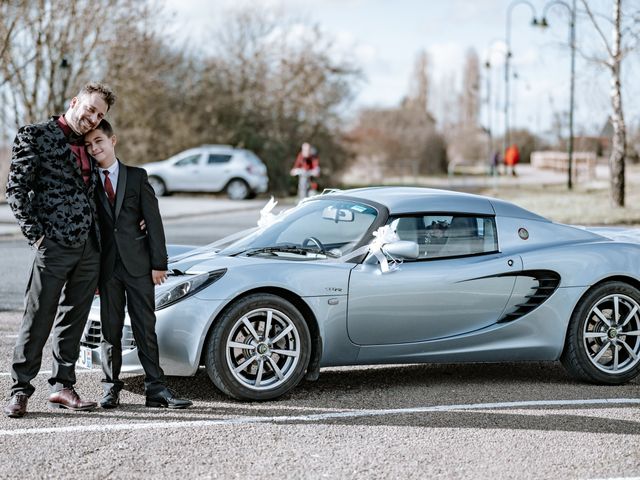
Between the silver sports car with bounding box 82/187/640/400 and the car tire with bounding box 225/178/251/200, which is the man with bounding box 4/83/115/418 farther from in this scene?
the car tire with bounding box 225/178/251/200

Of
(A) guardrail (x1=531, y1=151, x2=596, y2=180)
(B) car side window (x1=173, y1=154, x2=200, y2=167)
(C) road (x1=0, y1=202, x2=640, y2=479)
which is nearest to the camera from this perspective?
(C) road (x1=0, y1=202, x2=640, y2=479)

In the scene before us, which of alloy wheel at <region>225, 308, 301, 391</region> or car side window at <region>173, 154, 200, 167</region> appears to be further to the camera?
car side window at <region>173, 154, 200, 167</region>

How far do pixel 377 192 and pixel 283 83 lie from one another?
34.6m

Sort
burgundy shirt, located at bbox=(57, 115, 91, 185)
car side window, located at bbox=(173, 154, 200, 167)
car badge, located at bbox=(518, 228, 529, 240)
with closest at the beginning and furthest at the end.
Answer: burgundy shirt, located at bbox=(57, 115, 91, 185) → car badge, located at bbox=(518, 228, 529, 240) → car side window, located at bbox=(173, 154, 200, 167)

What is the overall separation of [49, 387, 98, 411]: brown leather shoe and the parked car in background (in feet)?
89.9

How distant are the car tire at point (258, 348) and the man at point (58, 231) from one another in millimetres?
813

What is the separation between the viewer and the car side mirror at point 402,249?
616 cm

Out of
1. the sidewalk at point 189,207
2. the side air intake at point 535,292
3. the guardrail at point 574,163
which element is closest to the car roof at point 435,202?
the side air intake at point 535,292

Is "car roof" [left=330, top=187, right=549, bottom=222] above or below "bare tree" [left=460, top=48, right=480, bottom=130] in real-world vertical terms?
below

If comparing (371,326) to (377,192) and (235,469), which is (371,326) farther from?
(235,469)

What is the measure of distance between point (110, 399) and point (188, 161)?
28186mm

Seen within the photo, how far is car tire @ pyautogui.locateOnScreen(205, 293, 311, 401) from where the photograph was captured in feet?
19.0

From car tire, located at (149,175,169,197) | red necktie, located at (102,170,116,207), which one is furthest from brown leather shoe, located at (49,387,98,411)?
car tire, located at (149,175,169,197)

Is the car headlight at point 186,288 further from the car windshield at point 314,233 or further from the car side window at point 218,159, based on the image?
the car side window at point 218,159
